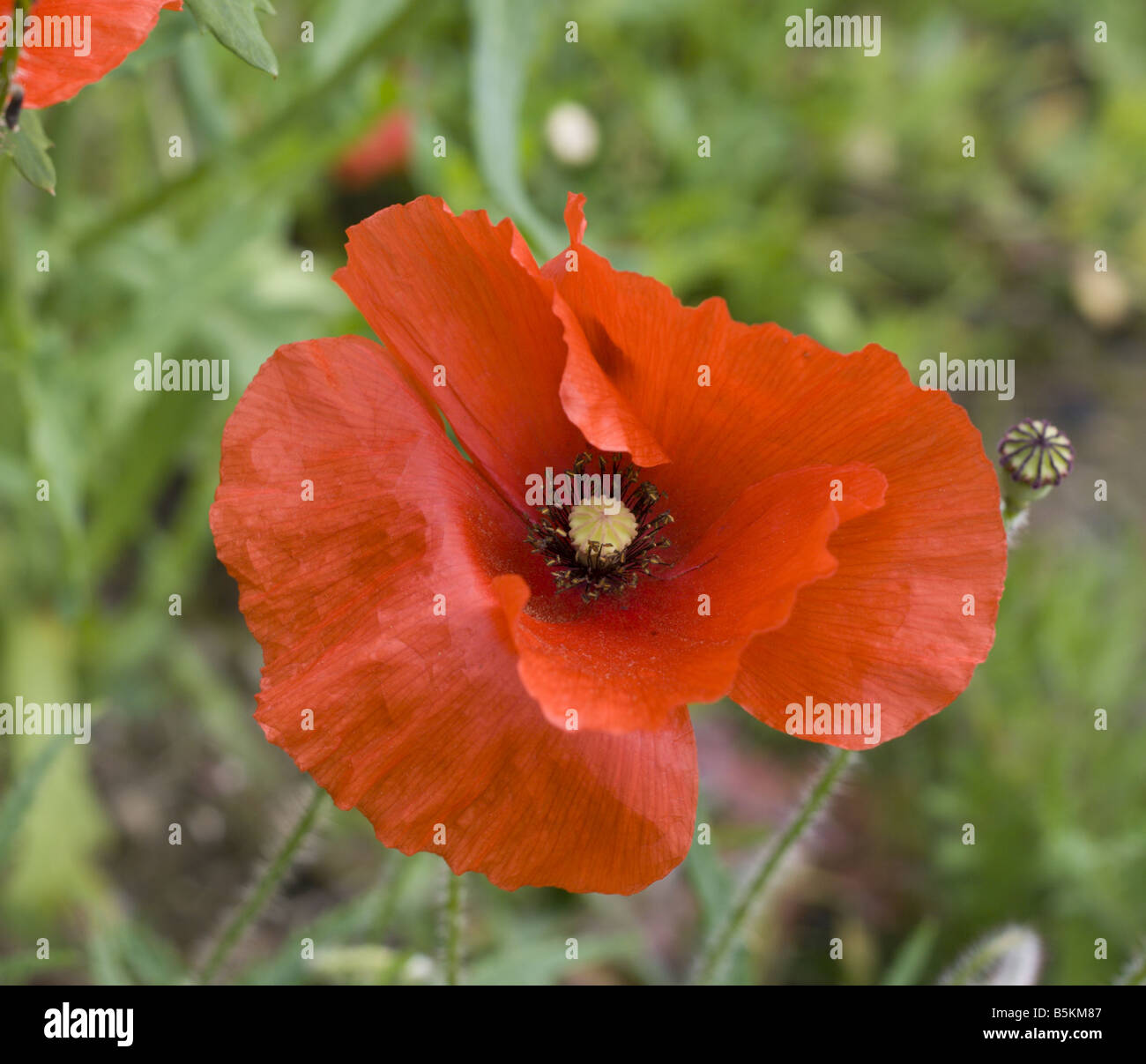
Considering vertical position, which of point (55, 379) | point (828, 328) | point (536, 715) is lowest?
point (536, 715)

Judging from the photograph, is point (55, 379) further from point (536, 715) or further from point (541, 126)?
point (541, 126)

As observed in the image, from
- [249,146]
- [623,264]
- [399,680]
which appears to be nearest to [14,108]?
[399,680]

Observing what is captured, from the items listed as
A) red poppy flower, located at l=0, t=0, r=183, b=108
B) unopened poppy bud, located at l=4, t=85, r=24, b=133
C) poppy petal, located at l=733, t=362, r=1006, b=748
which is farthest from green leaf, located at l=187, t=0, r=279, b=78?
poppy petal, located at l=733, t=362, r=1006, b=748

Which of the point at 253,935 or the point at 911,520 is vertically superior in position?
the point at 911,520

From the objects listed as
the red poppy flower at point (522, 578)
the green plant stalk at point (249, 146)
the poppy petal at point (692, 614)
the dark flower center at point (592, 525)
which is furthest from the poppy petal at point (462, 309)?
the green plant stalk at point (249, 146)

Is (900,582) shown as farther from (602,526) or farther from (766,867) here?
(766,867)
